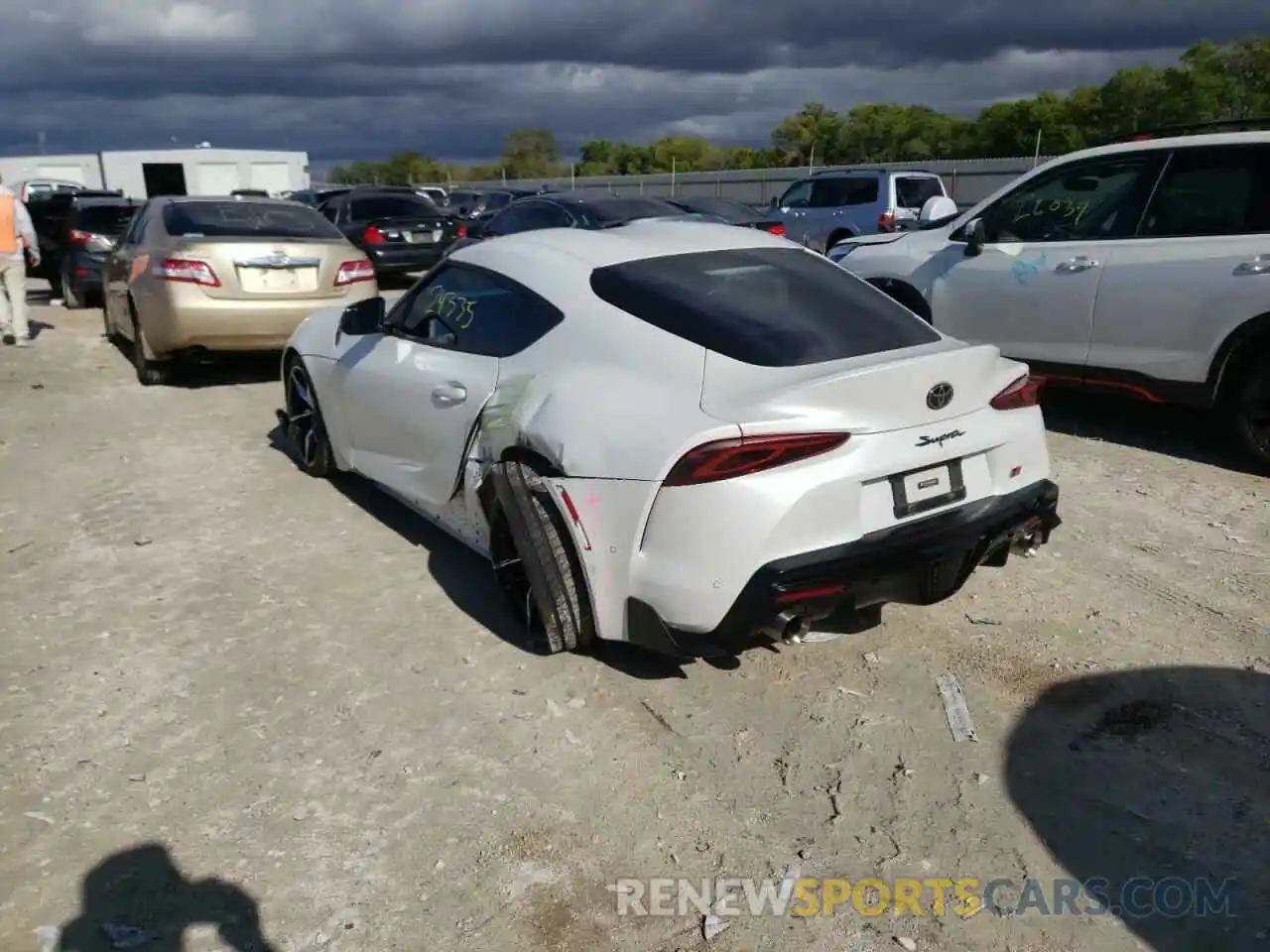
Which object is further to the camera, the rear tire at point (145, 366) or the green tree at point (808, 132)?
the green tree at point (808, 132)

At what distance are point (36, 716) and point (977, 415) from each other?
342 cm

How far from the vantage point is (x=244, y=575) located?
4.72 metres

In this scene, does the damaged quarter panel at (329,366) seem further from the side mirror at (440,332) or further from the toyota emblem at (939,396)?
the toyota emblem at (939,396)

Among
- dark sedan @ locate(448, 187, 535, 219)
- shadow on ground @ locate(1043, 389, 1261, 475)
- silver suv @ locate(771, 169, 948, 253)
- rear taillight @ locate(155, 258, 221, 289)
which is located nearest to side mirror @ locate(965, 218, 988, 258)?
shadow on ground @ locate(1043, 389, 1261, 475)

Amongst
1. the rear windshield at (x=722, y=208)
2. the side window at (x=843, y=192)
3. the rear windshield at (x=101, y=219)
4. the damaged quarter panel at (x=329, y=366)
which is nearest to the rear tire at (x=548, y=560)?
the damaged quarter panel at (x=329, y=366)

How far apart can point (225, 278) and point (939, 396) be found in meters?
6.44

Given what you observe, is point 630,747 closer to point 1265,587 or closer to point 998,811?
point 998,811

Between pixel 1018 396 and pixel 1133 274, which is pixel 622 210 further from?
pixel 1018 396

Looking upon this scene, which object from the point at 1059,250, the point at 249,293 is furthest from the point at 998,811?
the point at 249,293

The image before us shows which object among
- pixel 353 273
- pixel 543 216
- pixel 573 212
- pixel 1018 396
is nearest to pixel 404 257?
pixel 543 216

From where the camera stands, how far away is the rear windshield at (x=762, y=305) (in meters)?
3.53

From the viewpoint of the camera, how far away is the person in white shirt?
34.6 ft

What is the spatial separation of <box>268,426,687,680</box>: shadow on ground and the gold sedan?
2.75 meters

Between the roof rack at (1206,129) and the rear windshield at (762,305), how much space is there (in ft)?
10.5
